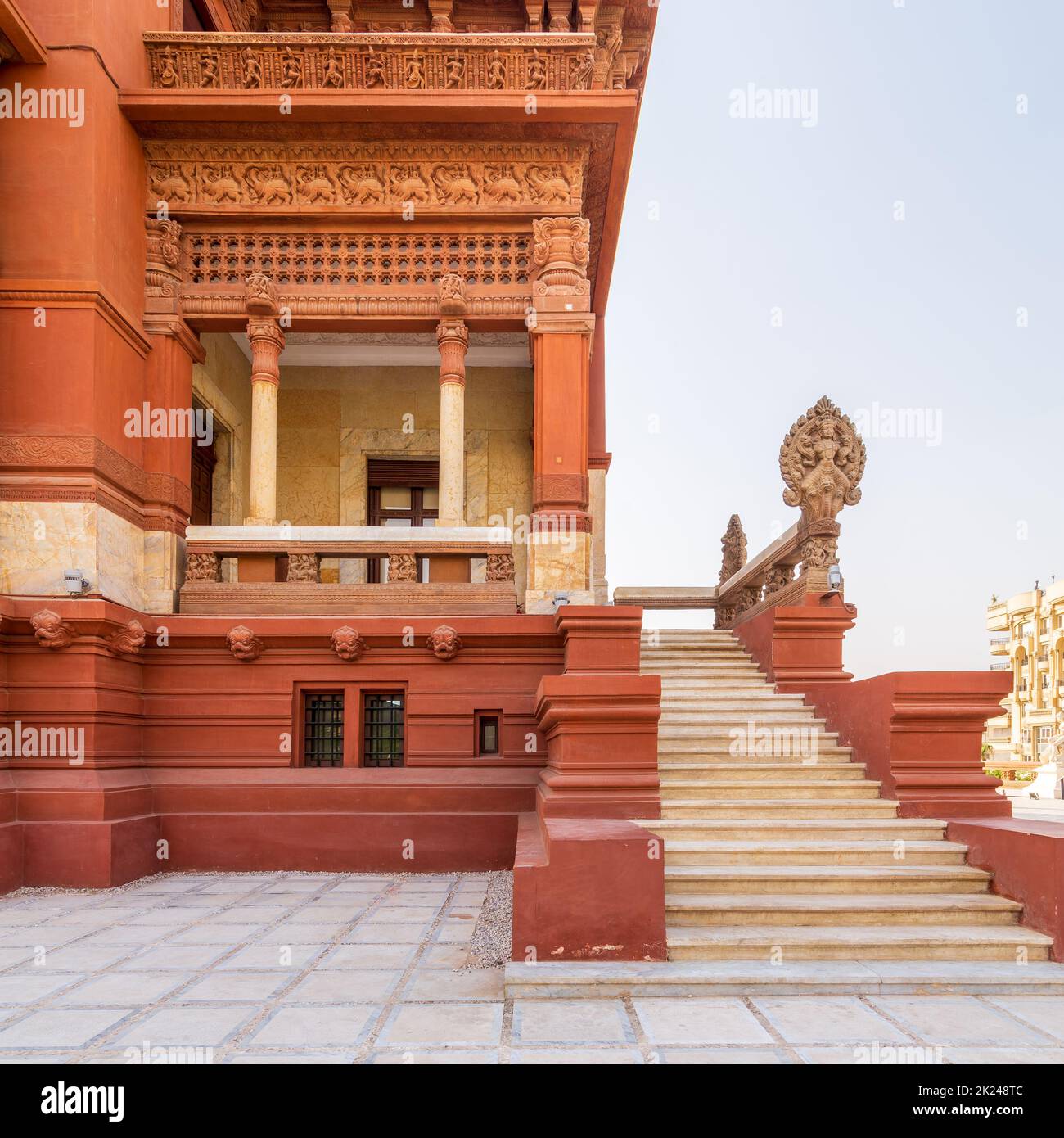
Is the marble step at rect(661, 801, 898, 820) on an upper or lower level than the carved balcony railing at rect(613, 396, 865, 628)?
lower

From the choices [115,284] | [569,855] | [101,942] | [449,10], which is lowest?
[101,942]

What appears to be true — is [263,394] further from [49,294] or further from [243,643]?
[243,643]

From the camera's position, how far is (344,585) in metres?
9.12

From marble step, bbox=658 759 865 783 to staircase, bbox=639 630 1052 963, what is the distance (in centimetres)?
1

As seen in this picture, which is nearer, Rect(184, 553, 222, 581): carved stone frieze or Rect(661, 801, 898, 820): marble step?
Rect(661, 801, 898, 820): marble step

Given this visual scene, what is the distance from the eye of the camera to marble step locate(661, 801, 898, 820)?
6832 mm

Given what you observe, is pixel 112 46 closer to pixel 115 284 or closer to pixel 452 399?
pixel 115 284

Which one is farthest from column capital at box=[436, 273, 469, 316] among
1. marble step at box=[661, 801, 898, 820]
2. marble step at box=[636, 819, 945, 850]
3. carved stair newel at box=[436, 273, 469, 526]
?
marble step at box=[636, 819, 945, 850]

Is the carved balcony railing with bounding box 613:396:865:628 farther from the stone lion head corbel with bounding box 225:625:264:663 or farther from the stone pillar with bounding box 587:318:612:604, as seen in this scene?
the stone lion head corbel with bounding box 225:625:264:663

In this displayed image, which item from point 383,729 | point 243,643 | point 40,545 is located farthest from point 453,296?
point 40,545
